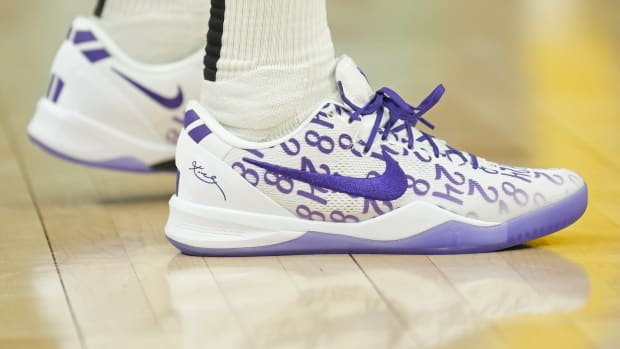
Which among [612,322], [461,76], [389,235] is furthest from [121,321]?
[461,76]

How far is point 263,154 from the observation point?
1.36 metres

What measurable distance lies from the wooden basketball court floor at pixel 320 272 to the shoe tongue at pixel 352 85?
188 mm

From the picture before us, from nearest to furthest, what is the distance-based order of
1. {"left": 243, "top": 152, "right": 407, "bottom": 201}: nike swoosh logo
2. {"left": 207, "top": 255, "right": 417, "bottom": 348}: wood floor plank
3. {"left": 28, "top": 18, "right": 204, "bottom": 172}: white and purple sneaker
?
1. {"left": 207, "top": 255, "right": 417, "bottom": 348}: wood floor plank
2. {"left": 243, "top": 152, "right": 407, "bottom": 201}: nike swoosh logo
3. {"left": 28, "top": 18, "right": 204, "bottom": 172}: white and purple sneaker

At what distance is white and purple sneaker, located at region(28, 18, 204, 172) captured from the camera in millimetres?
1632

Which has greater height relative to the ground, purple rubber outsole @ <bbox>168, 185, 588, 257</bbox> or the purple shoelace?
the purple shoelace

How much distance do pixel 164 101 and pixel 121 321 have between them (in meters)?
0.53

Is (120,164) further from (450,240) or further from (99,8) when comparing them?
(450,240)

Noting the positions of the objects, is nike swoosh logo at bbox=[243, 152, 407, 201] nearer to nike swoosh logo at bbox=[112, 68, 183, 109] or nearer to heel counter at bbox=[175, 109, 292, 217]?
heel counter at bbox=[175, 109, 292, 217]

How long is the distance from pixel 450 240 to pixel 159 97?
512mm

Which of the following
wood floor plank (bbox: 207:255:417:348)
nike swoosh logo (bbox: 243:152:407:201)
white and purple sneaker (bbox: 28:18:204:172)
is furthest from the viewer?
white and purple sneaker (bbox: 28:18:204:172)

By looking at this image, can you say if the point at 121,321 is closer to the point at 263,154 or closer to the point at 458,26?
the point at 263,154

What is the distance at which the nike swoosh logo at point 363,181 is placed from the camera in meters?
1.35
